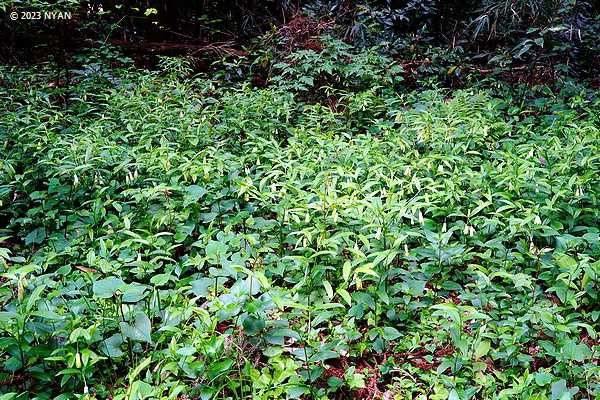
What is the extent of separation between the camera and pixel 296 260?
232cm

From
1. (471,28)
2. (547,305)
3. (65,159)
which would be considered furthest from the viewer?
(471,28)

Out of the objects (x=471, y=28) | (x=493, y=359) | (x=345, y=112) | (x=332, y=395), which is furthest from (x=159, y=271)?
(x=471, y=28)

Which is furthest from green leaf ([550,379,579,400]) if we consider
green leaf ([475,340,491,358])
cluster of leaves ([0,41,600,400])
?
green leaf ([475,340,491,358])

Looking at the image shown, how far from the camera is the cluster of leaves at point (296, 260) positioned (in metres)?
1.86

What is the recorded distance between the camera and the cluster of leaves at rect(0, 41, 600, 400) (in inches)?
73.1

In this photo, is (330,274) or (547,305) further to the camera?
(330,274)

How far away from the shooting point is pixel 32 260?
8.49 feet

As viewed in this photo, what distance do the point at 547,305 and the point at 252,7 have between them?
23.0ft

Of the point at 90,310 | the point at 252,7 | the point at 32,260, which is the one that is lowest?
the point at 32,260

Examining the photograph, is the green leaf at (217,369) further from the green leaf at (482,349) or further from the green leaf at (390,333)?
the green leaf at (482,349)

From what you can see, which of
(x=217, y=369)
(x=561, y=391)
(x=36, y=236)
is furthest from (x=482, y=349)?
Answer: (x=36, y=236)

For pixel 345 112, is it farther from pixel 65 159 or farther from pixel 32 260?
pixel 32 260

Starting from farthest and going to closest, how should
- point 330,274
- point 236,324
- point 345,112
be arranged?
point 345,112, point 330,274, point 236,324

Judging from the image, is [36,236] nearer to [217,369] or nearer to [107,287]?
[107,287]
